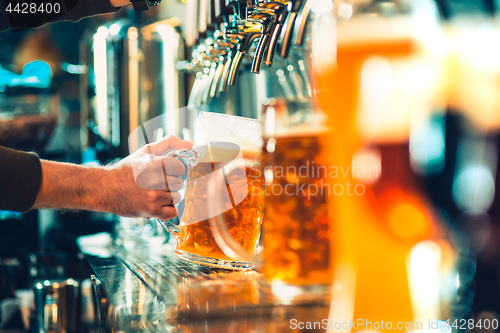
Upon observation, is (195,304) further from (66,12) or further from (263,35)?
(66,12)

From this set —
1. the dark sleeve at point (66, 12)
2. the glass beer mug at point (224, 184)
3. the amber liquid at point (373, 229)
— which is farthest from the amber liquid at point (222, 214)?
the dark sleeve at point (66, 12)

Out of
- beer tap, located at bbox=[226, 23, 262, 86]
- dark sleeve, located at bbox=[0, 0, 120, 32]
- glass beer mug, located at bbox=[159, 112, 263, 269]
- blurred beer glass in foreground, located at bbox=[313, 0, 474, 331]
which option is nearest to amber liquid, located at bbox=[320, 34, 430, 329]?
blurred beer glass in foreground, located at bbox=[313, 0, 474, 331]

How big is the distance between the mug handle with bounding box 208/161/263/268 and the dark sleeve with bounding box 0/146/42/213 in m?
0.30

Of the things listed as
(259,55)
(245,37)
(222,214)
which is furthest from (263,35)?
(222,214)

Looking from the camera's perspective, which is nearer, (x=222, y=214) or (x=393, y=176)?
(x=393, y=176)

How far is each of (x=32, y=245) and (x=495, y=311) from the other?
5.39ft

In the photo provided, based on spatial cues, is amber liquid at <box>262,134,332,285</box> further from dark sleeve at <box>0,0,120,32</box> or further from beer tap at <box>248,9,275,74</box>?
dark sleeve at <box>0,0,120,32</box>

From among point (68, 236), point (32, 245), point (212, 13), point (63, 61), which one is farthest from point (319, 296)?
point (63, 61)

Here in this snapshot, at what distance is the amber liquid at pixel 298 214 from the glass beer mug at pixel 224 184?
0.40 feet

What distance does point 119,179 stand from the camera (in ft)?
2.32

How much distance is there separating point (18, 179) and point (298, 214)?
1.52ft

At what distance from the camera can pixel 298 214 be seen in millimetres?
437

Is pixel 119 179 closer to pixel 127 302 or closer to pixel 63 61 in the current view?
pixel 127 302

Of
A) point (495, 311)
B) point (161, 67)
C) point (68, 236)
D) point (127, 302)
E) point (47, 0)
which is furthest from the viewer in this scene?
point (161, 67)
